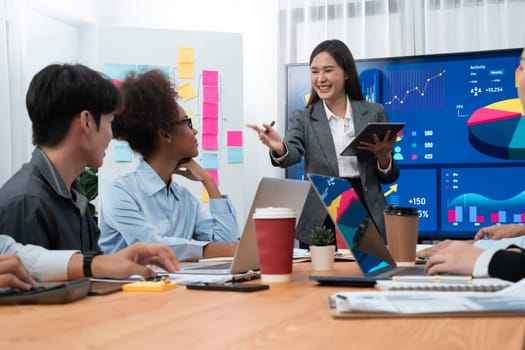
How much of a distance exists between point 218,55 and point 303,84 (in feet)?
1.97

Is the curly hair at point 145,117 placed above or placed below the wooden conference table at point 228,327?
above

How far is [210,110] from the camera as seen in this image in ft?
13.6

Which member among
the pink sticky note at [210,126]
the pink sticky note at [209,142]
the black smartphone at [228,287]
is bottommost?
the black smartphone at [228,287]

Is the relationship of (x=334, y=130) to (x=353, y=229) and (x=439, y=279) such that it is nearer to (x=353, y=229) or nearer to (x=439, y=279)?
(x=353, y=229)

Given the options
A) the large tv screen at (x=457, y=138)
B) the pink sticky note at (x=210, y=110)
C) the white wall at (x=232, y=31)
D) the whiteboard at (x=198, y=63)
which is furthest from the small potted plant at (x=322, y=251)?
the white wall at (x=232, y=31)

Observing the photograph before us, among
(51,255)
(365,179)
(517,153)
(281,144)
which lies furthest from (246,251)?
(517,153)

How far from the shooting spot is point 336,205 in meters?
1.20

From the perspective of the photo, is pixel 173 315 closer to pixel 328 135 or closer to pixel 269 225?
pixel 269 225

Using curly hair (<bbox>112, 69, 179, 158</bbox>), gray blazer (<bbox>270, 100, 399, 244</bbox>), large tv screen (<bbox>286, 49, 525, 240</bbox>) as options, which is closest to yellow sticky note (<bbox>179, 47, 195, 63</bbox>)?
large tv screen (<bbox>286, 49, 525, 240</bbox>)

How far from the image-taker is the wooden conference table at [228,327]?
0.64 meters

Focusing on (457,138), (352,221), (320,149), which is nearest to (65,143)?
(352,221)

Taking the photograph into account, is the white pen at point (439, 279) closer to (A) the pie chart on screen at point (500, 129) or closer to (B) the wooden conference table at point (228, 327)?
(B) the wooden conference table at point (228, 327)

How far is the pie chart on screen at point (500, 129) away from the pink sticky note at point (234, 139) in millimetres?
1420

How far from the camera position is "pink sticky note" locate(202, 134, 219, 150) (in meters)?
4.13
